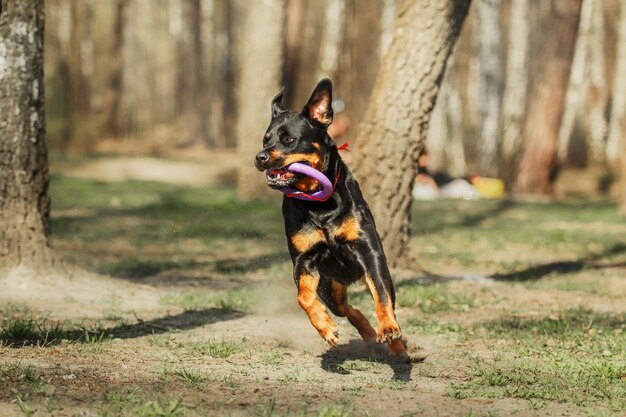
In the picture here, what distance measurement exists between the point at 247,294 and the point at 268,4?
9.78 meters

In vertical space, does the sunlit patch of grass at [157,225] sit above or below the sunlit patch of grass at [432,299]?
below

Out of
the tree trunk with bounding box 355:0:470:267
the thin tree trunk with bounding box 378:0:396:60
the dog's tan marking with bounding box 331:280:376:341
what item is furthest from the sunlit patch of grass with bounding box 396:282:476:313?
the thin tree trunk with bounding box 378:0:396:60

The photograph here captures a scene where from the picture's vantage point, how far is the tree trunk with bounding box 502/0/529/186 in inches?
919

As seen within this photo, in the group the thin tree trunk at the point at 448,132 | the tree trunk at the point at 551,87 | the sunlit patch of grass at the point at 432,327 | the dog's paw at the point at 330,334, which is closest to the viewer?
the dog's paw at the point at 330,334

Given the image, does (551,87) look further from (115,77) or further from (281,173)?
(281,173)

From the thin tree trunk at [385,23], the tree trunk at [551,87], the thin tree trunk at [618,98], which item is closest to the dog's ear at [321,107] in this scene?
the tree trunk at [551,87]

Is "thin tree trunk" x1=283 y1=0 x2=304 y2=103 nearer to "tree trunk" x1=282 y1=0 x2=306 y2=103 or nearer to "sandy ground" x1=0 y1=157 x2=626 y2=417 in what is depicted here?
"tree trunk" x1=282 y1=0 x2=306 y2=103

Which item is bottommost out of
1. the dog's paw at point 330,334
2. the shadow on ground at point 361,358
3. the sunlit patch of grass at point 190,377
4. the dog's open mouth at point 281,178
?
the shadow on ground at point 361,358

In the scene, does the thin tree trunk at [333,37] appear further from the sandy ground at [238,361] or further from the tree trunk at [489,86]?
the sandy ground at [238,361]

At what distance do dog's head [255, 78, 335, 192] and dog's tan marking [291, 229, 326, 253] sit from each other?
0.93ft

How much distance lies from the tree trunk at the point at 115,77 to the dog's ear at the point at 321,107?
26701 mm

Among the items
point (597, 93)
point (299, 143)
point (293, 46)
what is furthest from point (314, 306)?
point (597, 93)

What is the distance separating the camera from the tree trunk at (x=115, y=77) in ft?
105

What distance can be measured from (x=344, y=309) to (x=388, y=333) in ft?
3.53
